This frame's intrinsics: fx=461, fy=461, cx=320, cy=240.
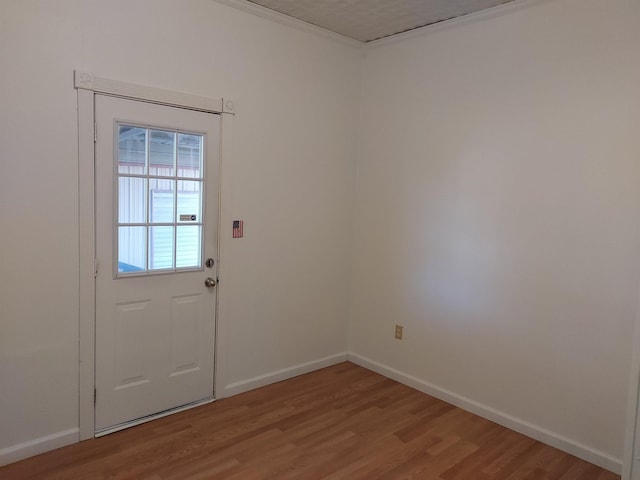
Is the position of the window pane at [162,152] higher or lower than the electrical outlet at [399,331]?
higher

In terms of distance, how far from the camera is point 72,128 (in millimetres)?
2520

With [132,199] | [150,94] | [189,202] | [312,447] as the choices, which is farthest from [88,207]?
[312,447]

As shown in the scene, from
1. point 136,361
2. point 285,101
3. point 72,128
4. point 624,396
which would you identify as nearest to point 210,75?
point 285,101

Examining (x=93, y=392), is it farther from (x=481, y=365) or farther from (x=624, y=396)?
(x=624, y=396)

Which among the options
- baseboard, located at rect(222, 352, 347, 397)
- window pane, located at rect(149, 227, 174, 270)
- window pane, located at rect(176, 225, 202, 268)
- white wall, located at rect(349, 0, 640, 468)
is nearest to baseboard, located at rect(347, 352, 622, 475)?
white wall, located at rect(349, 0, 640, 468)

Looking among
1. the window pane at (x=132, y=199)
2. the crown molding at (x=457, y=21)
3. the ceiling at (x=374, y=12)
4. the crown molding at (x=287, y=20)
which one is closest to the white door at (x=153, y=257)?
the window pane at (x=132, y=199)

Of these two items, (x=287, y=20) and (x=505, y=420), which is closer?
(x=505, y=420)

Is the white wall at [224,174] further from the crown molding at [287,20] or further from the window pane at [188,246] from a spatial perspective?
the window pane at [188,246]

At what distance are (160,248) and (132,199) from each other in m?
0.35

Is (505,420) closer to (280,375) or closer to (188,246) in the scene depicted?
(280,375)

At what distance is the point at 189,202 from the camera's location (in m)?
3.02

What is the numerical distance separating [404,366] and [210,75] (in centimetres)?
265

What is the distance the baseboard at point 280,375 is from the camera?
3395 millimetres

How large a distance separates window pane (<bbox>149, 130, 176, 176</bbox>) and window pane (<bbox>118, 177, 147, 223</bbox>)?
12 cm
